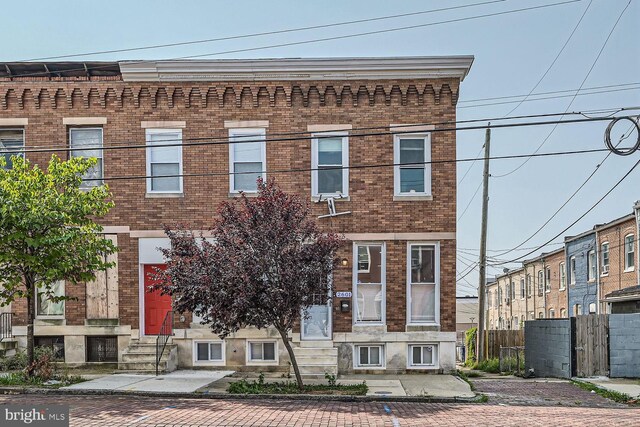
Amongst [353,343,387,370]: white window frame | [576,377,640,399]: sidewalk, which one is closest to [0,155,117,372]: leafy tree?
[353,343,387,370]: white window frame

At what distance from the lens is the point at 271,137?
1864cm

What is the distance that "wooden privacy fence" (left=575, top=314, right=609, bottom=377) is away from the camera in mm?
18547

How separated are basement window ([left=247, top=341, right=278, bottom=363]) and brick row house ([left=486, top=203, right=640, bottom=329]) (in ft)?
Result: 51.9

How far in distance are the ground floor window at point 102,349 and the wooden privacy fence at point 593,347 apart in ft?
41.8

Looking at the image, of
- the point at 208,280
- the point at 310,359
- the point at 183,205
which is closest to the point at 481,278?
the point at 310,359

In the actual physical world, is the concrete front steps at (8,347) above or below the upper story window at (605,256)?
below

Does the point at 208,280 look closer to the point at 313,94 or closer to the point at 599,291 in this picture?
the point at 313,94

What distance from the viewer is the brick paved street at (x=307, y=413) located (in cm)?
1135

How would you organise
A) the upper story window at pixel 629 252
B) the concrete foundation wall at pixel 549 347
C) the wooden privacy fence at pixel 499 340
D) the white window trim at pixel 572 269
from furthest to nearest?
the white window trim at pixel 572 269
the upper story window at pixel 629 252
the wooden privacy fence at pixel 499 340
the concrete foundation wall at pixel 549 347

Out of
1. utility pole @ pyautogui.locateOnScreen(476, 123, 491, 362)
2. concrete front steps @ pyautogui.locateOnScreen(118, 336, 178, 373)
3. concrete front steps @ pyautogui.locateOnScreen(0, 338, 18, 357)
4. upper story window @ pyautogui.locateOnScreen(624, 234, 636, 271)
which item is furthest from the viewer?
upper story window @ pyautogui.locateOnScreen(624, 234, 636, 271)

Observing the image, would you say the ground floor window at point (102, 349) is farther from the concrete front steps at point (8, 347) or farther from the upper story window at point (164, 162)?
the upper story window at point (164, 162)

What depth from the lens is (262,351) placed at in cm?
1834

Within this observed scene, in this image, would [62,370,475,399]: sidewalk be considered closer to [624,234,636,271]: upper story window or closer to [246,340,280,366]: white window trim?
[246,340,280,366]: white window trim

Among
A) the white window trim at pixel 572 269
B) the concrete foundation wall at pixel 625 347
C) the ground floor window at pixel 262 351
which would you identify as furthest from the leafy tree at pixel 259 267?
the white window trim at pixel 572 269
